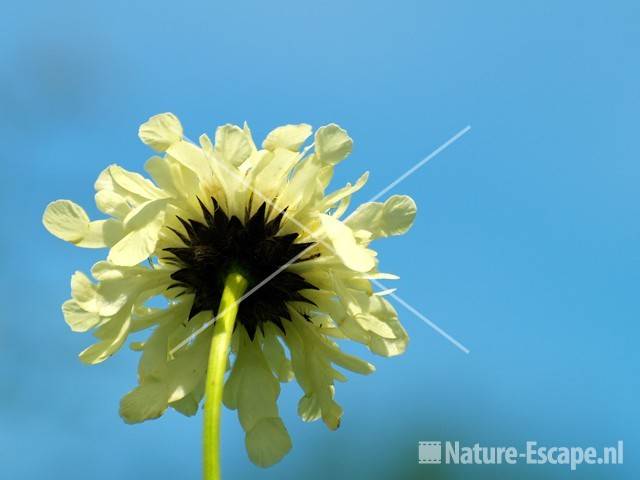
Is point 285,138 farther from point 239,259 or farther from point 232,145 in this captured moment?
point 239,259

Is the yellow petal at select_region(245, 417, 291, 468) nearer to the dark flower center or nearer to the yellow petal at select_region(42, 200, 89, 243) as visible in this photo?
the dark flower center

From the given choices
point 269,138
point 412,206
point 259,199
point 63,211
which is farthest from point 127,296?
point 412,206

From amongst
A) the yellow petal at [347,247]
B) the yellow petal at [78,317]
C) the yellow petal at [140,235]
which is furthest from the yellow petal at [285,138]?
the yellow petal at [78,317]

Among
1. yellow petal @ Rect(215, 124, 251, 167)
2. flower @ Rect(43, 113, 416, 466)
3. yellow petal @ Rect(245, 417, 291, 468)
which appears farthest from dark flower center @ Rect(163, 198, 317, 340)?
yellow petal @ Rect(245, 417, 291, 468)

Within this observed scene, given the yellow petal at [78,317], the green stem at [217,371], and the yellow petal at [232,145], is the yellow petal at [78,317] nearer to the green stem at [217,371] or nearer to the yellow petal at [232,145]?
the green stem at [217,371]

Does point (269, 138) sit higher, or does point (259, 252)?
point (269, 138)

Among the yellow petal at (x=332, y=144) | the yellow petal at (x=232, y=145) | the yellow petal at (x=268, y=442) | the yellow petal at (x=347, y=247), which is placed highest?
the yellow petal at (x=332, y=144)

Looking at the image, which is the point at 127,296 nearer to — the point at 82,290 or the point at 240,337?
the point at 82,290
